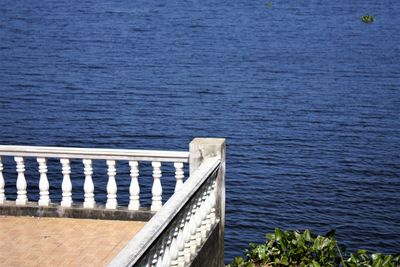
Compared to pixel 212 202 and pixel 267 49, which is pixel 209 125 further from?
pixel 212 202

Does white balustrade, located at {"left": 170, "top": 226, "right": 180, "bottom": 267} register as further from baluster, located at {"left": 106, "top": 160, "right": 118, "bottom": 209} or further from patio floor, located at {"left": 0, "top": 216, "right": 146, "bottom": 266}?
baluster, located at {"left": 106, "top": 160, "right": 118, "bottom": 209}

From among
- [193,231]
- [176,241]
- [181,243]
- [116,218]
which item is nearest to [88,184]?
[116,218]

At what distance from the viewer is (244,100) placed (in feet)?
102

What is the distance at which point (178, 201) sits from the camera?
30.1 feet

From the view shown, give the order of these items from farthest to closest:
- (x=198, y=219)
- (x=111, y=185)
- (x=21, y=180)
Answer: (x=21, y=180) < (x=111, y=185) < (x=198, y=219)

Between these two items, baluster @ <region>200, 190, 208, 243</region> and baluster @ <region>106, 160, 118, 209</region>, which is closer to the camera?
baluster @ <region>200, 190, 208, 243</region>

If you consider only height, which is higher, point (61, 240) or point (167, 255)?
point (167, 255)

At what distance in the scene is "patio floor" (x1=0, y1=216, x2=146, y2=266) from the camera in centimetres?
1060

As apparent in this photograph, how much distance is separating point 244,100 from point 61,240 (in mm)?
20173

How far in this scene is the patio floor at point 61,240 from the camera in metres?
10.6

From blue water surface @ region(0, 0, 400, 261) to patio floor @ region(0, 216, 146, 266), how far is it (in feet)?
24.2

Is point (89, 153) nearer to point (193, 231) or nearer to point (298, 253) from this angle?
point (193, 231)

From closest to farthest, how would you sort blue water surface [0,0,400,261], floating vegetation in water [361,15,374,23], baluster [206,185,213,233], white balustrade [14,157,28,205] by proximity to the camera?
baluster [206,185,213,233] < white balustrade [14,157,28,205] < blue water surface [0,0,400,261] < floating vegetation in water [361,15,374,23]

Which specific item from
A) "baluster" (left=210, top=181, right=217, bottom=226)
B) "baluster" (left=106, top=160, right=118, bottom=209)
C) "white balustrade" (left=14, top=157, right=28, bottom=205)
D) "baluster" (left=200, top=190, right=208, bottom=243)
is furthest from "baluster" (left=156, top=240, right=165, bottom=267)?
"white balustrade" (left=14, top=157, right=28, bottom=205)
